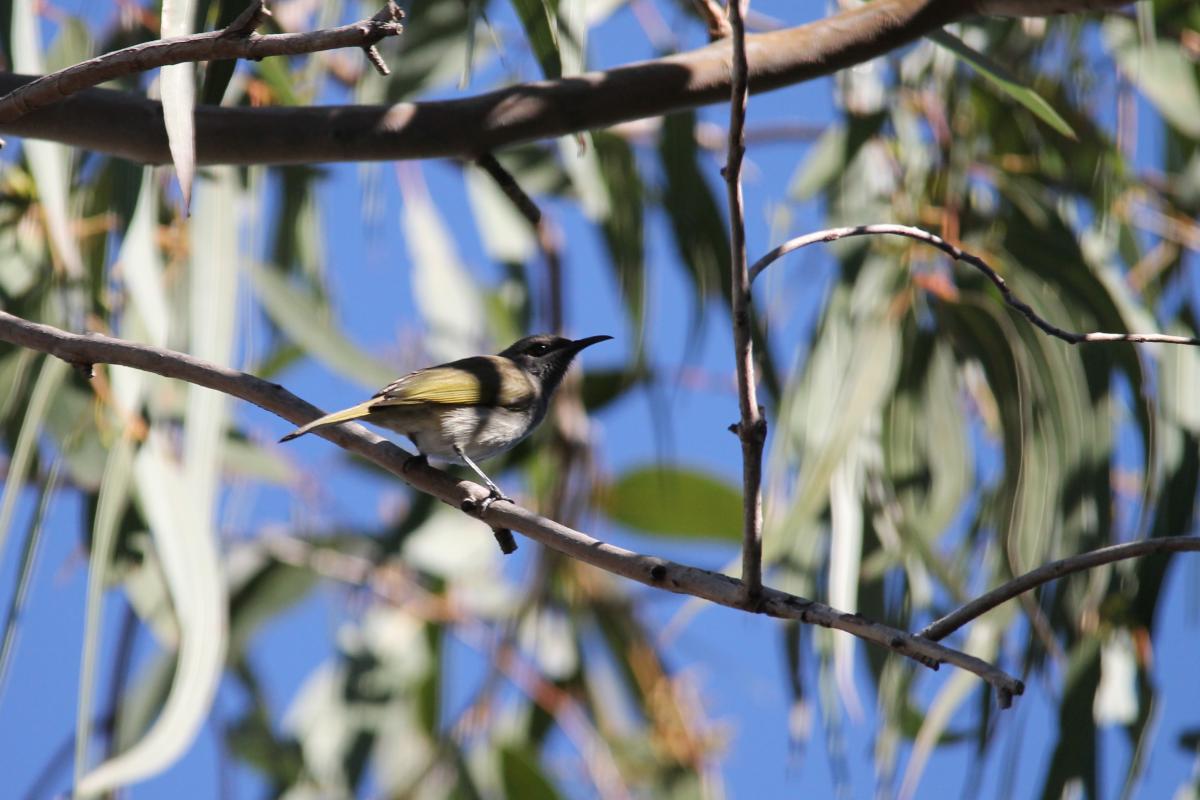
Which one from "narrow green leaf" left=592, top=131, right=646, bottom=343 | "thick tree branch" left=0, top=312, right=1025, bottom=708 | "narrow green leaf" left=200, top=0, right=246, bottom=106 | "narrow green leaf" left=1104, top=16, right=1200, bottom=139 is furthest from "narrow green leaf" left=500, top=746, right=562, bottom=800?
"narrow green leaf" left=1104, top=16, right=1200, bottom=139

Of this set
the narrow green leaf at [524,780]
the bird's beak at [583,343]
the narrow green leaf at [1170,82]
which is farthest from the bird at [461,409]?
the narrow green leaf at [1170,82]

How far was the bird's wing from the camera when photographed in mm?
A: 3354

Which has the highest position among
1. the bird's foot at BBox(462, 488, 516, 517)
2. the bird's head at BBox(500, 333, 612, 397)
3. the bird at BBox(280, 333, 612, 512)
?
the bird's head at BBox(500, 333, 612, 397)

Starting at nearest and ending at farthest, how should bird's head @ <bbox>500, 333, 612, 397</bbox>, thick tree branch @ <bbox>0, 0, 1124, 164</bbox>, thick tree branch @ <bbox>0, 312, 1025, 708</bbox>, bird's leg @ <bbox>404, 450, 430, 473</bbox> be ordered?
thick tree branch @ <bbox>0, 312, 1025, 708</bbox>, bird's leg @ <bbox>404, 450, 430, 473</bbox>, thick tree branch @ <bbox>0, 0, 1124, 164</bbox>, bird's head @ <bbox>500, 333, 612, 397</bbox>

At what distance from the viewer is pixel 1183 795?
12.9 feet

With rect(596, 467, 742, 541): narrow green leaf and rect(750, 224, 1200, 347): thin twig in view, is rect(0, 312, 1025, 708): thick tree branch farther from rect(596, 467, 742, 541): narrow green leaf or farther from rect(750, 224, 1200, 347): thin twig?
rect(596, 467, 742, 541): narrow green leaf

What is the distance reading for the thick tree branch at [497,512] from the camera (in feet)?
5.16

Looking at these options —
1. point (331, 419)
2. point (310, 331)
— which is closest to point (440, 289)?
point (310, 331)

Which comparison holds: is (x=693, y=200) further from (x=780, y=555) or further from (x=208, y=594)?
(x=208, y=594)

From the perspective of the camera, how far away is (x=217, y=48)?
66.8 inches

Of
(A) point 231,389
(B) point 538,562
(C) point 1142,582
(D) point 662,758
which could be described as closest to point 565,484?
(B) point 538,562

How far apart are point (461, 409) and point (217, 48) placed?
1804mm

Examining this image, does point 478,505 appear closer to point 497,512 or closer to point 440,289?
point 497,512

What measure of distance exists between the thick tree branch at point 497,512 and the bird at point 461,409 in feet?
2.73
